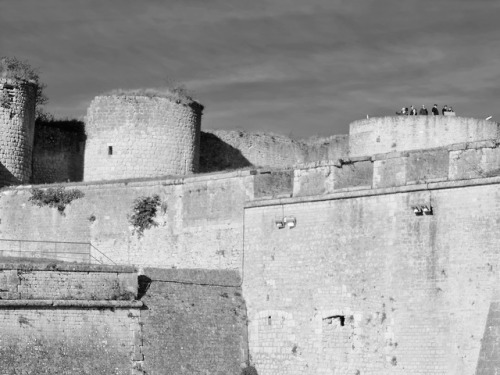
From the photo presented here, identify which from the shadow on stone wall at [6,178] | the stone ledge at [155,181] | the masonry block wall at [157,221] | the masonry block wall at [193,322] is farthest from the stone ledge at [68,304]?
the shadow on stone wall at [6,178]

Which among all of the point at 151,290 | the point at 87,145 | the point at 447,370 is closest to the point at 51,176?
the point at 87,145

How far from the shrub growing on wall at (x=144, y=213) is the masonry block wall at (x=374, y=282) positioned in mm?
2843

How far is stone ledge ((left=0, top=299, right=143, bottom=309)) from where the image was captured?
27.5m

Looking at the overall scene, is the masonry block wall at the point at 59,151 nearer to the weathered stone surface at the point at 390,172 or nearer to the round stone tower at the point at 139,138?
the round stone tower at the point at 139,138

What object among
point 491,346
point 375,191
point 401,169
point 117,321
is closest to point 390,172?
point 401,169

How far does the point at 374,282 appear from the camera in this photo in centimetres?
2884

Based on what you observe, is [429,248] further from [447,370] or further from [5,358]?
[5,358]

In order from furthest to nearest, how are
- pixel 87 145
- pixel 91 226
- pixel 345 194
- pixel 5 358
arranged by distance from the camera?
pixel 87 145 → pixel 91 226 → pixel 345 194 → pixel 5 358

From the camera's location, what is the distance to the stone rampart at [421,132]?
119ft

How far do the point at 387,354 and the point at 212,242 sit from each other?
6020 millimetres

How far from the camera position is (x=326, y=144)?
134 feet

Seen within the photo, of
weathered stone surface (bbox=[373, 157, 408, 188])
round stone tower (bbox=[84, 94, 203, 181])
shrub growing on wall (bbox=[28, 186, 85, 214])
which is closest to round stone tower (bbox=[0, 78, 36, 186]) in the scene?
round stone tower (bbox=[84, 94, 203, 181])

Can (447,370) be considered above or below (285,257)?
below

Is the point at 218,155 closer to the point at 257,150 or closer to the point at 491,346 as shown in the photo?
the point at 257,150
